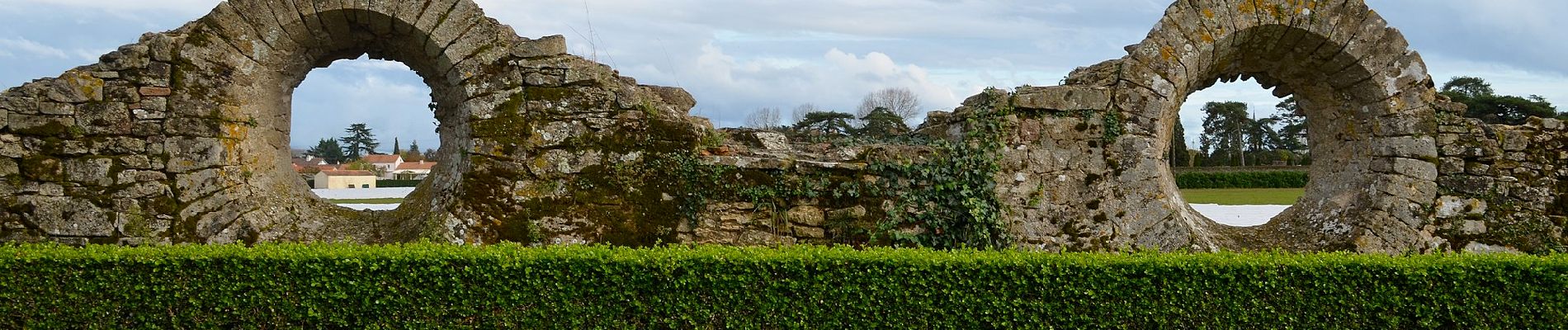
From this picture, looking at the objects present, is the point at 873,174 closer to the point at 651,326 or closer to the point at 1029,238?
the point at 1029,238

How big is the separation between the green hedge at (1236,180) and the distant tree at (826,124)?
2573 centimetres

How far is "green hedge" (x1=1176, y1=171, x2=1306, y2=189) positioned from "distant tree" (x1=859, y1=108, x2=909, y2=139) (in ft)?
83.3

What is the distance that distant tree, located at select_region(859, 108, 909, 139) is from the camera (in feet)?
25.8

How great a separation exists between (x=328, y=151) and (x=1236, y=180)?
60.1 m

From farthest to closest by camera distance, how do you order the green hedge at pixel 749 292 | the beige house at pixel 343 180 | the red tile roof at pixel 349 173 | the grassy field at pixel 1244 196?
the red tile roof at pixel 349 173 < the beige house at pixel 343 180 < the grassy field at pixel 1244 196 < the green hedge at pixel 749 292

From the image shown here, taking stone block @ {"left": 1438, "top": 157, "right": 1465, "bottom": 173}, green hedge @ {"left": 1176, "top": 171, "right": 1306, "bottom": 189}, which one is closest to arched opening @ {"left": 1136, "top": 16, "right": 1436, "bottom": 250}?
stone block @ {"left": 1438, "top": 157, "right": 1465, "bottom": 173}

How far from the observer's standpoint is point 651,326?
5145 millimetres

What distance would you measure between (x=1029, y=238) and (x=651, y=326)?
127 inches

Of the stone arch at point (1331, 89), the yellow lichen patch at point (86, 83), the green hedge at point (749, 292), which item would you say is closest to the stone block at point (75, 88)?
the yellow lichen patch at point (86, 83)

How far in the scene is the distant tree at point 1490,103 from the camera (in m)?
25.0

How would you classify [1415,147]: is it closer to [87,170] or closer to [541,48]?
[541,48]

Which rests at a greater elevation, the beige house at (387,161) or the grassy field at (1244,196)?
the beige house at (387,161)

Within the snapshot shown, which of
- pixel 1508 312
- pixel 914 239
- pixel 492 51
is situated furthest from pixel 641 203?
pixel 1508 312

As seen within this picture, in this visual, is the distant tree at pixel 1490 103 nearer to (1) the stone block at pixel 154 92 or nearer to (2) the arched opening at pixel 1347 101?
(2) the arched opening at pixel 1347 101
